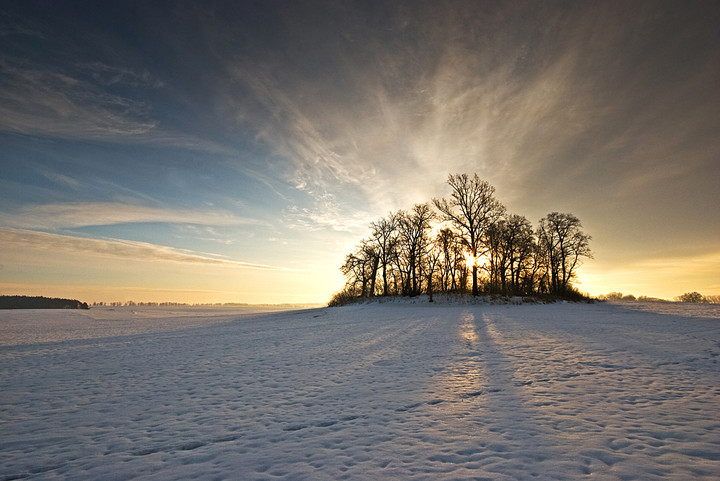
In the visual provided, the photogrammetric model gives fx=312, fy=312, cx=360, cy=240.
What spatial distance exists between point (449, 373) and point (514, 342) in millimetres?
5772

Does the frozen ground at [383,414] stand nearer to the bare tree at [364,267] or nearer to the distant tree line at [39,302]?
the bare tree at [364,267]

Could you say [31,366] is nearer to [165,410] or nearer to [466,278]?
[165,410]

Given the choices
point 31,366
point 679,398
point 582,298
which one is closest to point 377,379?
point 679,398

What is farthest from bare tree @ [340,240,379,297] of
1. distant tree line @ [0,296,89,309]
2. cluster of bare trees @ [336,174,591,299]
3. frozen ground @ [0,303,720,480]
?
distant tree line @ [0,296,89,309]

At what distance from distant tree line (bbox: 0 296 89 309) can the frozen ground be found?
9850 cm

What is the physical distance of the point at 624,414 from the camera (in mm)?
5836

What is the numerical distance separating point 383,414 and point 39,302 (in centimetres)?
12685

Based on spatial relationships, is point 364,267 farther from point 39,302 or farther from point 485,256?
point 39,302

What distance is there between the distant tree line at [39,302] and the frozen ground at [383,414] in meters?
98.5

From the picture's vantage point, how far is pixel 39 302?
90688 millimetres

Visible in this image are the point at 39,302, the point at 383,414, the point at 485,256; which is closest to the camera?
the point at 383,414

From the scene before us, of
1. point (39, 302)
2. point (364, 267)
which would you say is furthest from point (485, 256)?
point (39, 302)

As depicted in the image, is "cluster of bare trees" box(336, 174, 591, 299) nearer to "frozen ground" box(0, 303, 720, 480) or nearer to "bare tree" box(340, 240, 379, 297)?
"bare tree" box(340, 240, 379, 297)

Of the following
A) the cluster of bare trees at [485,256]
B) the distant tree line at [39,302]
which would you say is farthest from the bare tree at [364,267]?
the distant tree line at [39,302]
